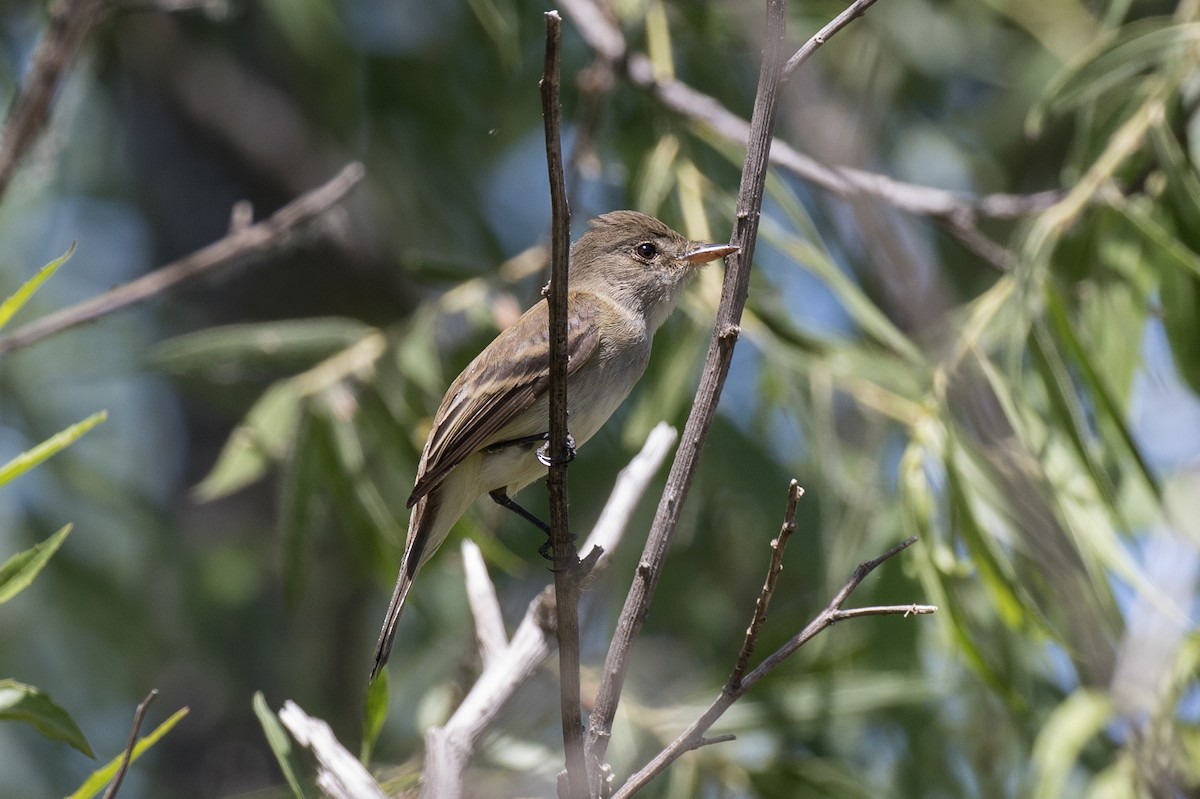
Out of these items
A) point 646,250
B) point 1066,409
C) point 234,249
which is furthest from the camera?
point 646,250

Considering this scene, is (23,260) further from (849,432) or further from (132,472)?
(849,432)

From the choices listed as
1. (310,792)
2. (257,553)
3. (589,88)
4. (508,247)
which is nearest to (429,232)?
(508,247)

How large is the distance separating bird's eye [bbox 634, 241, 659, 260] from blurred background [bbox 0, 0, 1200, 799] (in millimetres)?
256

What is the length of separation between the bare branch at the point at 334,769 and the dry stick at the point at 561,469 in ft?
1.98

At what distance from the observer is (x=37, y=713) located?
2.41 meters

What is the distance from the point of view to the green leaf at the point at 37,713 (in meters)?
2.38

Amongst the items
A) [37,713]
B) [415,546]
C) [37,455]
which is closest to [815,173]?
[415,546]

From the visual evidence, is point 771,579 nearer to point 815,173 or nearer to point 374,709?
point 374,709

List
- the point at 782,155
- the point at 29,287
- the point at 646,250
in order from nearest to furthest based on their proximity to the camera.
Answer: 1. the point at 29,287
2. the point at 646,250
3. the point at 782,155

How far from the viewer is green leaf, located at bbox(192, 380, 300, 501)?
3980mm

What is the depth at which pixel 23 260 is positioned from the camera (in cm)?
632

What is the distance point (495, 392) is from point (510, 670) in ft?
2.32

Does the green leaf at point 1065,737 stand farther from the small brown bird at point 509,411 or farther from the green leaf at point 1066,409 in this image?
the small brown bird at point 509,411

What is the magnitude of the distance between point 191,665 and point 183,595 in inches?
15.5
